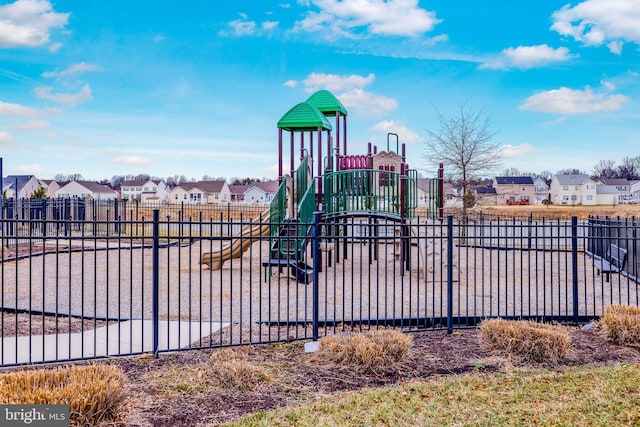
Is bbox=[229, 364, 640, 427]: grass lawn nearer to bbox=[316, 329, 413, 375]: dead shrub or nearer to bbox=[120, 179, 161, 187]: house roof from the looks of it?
bbox=[316, 329, 413, 375]: dead shrub

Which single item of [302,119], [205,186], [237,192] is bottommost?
[302,119]

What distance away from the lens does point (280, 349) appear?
21.4 ft

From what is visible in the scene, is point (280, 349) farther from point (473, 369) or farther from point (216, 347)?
point (473, 369)

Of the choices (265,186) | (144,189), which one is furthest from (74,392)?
(144,189)

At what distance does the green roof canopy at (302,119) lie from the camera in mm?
15445

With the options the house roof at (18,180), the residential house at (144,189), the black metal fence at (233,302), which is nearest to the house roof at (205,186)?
the residential house at (144,189)

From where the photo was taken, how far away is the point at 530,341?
6188 mm

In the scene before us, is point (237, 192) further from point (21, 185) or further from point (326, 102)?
point (326, 102)

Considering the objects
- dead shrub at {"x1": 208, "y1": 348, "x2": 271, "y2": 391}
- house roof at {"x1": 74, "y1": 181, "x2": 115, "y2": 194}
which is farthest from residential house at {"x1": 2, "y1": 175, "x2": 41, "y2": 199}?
dead shrub at {"x1": 208, "y1": 348, "x2": 271, "y2": 391}

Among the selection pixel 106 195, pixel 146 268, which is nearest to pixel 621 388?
pixel 146 268

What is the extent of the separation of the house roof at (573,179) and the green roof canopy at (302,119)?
76.1 m

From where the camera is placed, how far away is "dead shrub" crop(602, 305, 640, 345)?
6.75m

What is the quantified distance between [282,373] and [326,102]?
13.5m

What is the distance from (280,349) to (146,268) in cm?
947
